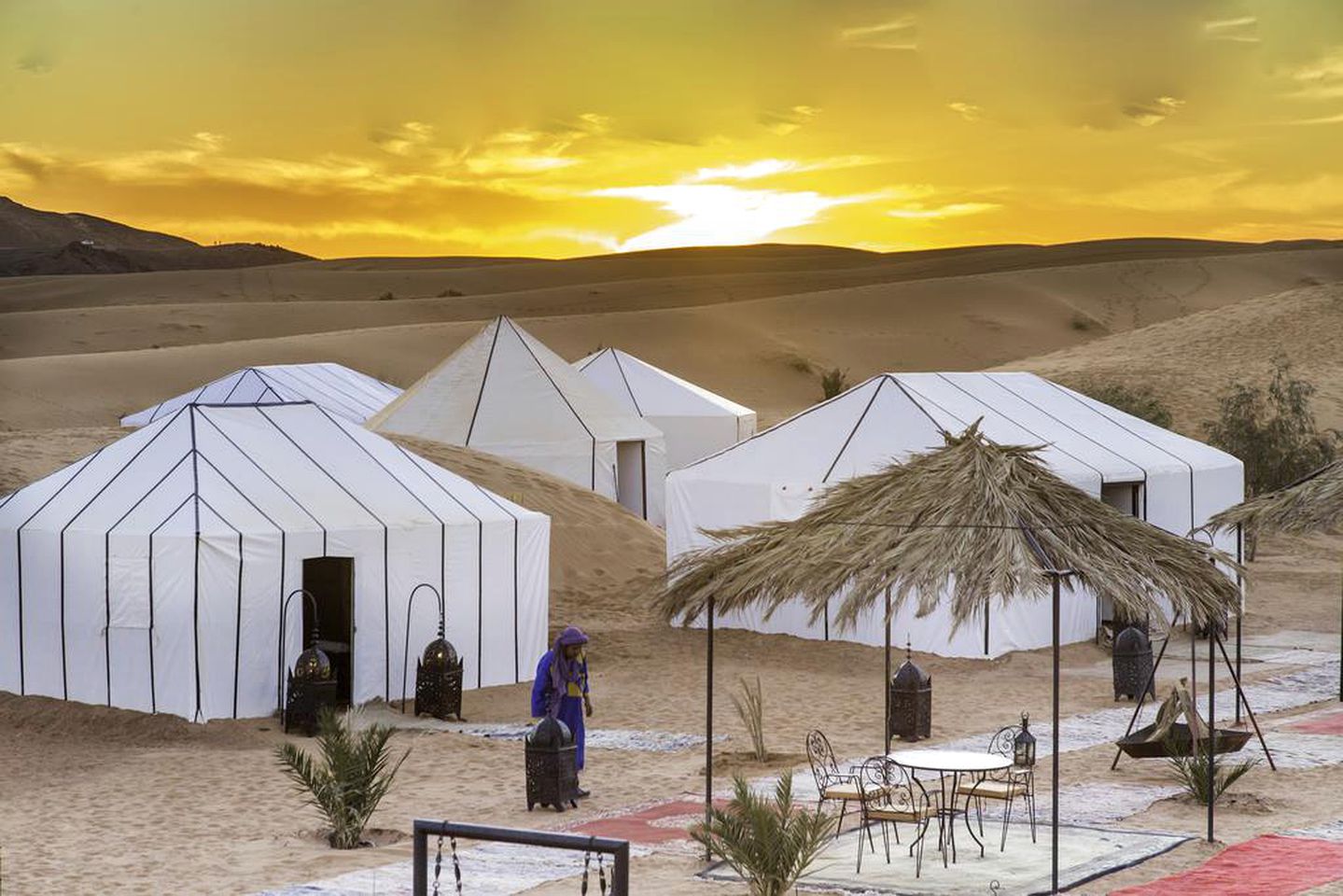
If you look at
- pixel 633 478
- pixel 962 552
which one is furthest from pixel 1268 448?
pixel 962 552

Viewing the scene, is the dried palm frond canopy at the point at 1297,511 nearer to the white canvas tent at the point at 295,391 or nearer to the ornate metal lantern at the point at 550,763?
the ornate metal lantern at the point at 550,763

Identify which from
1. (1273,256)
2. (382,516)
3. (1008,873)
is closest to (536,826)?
(1008,873)

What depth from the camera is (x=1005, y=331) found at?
87562 mm

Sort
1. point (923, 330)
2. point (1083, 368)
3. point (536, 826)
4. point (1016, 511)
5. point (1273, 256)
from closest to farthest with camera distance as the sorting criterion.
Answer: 1. point (1016, 511)
2. point (536, 826)
3. point (1083, 368)
4. point (923, 330)
5. point (1273, 256)

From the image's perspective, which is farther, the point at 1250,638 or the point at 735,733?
the point at 1250,638

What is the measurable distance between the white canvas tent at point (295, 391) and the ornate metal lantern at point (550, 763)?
2365 cm

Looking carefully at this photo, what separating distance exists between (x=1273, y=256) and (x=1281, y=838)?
346ft

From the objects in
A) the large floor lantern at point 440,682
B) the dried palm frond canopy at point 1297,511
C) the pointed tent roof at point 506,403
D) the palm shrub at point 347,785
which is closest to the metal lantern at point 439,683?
the large floor lantern at point 440,682

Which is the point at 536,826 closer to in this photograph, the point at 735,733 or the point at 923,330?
the point at 735,733

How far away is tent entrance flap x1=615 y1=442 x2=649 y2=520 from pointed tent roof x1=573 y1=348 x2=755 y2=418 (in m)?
6.57

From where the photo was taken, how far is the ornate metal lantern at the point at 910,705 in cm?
1695

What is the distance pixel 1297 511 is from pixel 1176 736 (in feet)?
21.5

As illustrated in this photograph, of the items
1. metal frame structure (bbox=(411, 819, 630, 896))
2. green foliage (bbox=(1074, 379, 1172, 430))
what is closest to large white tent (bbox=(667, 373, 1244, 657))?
green foliage (bbox=(1074, 379, 1172, 430))

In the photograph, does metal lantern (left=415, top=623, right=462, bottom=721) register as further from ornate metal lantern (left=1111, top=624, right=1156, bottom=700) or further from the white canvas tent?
the white canvas tent
